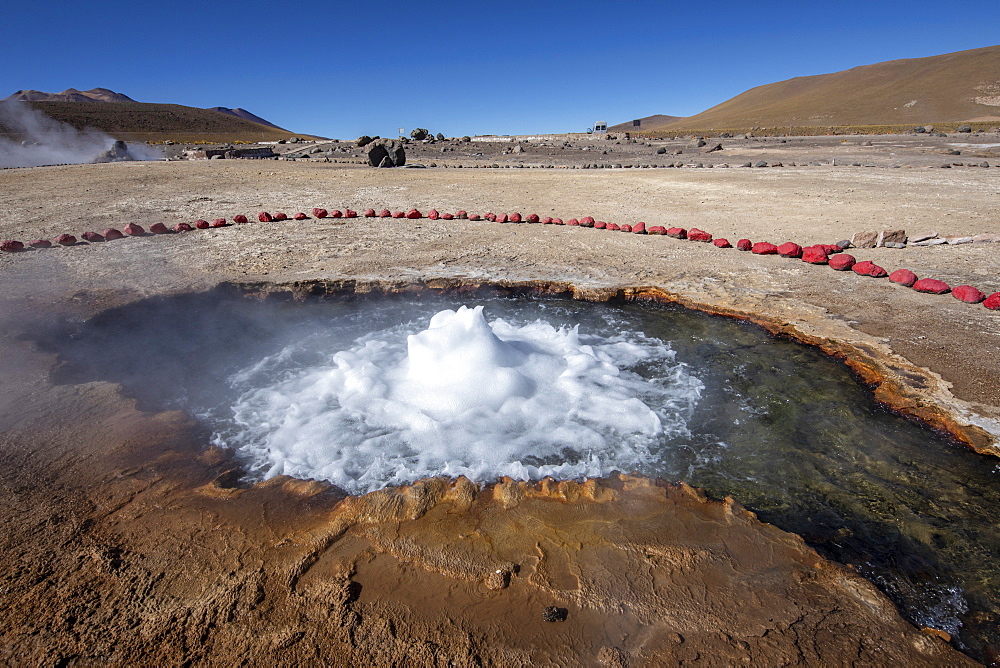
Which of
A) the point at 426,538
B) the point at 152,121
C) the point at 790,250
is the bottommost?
the point at 426,538

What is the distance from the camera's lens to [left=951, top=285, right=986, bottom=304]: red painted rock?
5204mm

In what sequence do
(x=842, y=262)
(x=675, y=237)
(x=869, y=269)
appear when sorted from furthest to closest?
(x=675, y=237), (x=842, y=262), (x=869, y=269)

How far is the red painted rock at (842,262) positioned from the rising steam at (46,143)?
28766mm

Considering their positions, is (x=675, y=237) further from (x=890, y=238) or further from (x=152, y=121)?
(x=152, y=121)

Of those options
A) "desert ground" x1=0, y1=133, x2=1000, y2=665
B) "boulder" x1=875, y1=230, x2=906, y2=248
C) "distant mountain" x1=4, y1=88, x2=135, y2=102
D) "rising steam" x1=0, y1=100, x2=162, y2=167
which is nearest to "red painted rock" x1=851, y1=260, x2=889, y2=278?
"desert ground" x1=0, y1=133, x2=1000, y2=665

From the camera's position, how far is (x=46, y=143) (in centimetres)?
3247

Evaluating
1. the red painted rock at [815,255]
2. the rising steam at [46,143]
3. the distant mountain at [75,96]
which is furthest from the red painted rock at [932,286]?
the distant mountain at [75,96]

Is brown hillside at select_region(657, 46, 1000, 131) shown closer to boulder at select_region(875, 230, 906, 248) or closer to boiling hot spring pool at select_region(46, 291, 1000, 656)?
boulder at select_region(875, 230, 906, 248)

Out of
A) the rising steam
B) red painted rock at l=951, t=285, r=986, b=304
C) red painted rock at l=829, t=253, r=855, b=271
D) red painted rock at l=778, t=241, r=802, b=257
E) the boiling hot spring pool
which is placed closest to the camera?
the boiling hot spring pool

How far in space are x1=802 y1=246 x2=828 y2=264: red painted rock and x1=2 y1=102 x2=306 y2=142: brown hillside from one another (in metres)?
51.1

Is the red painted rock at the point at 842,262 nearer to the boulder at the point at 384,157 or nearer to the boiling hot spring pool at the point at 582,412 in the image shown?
the boiling hot spring pool at the point at 582,412

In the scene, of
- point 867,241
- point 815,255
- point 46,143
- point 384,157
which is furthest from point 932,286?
point 46,143

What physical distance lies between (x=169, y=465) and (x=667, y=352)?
4.10 m

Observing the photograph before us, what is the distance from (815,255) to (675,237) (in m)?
1.99
